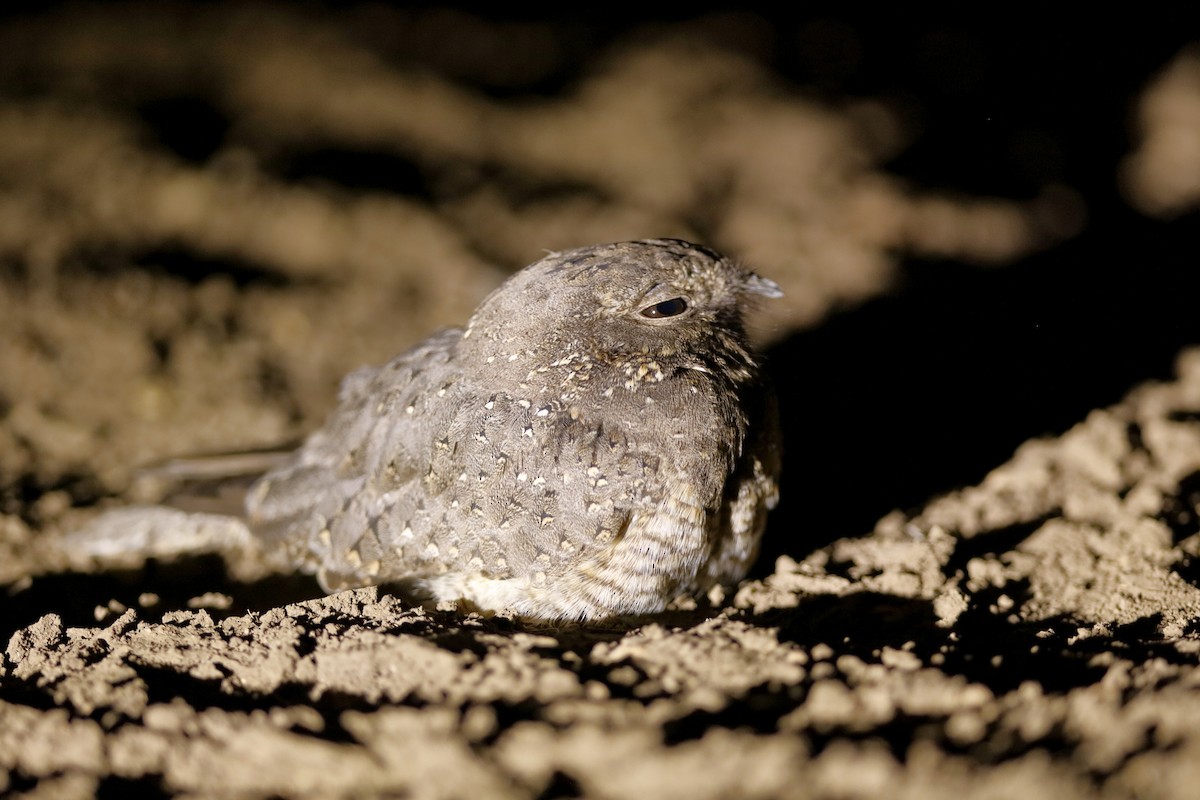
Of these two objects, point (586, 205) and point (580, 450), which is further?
point (586, 205)

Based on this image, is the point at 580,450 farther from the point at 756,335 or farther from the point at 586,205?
the point at 586,205

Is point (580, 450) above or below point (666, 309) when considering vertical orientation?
below

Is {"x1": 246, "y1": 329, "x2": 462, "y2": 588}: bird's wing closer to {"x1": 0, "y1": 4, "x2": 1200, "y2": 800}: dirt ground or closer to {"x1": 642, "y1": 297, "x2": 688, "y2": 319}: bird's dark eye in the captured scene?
{"x1": 0, "y1": 4, "x2": 1200, "y2": 800}: dirt ground

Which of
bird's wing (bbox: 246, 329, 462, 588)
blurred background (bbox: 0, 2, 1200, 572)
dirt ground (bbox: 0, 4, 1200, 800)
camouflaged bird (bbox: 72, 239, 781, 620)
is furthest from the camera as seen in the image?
blurred background (bbox: 0, 2, 1200, 572)

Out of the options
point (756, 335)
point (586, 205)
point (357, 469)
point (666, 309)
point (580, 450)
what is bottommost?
point (357, 469)

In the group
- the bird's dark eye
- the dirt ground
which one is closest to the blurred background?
the dirt ground

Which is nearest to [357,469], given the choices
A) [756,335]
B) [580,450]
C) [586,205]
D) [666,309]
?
[580,450]

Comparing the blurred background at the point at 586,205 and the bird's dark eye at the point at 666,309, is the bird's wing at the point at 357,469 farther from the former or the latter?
the blurred background at the point at 586,205
